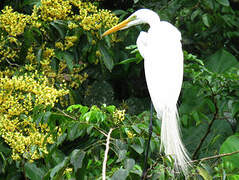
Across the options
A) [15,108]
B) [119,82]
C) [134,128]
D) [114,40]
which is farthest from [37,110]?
[119,82]

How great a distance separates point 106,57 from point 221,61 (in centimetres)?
112

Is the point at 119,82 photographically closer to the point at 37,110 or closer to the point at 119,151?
the point at 37,110

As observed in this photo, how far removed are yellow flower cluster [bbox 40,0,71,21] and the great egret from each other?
1.24 feet

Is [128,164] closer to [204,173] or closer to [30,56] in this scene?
[204,173]

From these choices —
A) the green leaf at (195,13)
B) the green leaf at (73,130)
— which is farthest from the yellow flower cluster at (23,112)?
the green leaf at (195,13)

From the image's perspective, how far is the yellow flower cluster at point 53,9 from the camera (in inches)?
94.8

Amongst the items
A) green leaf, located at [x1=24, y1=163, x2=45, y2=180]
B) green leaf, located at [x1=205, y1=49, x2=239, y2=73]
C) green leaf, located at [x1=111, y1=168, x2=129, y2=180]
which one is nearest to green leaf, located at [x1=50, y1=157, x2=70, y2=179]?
green leaf, located at [x1=111, y1=168, x2=129, y2=180]

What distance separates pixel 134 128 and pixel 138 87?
70.4 inches

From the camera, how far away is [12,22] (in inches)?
91.2

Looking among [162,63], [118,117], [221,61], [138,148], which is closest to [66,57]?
[162,63]

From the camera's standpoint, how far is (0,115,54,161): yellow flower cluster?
5.86 feet

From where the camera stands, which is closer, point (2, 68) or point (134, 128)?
point (134, 128)

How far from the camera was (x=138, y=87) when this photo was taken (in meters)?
3.62

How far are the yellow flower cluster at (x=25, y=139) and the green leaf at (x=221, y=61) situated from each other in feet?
5.73
